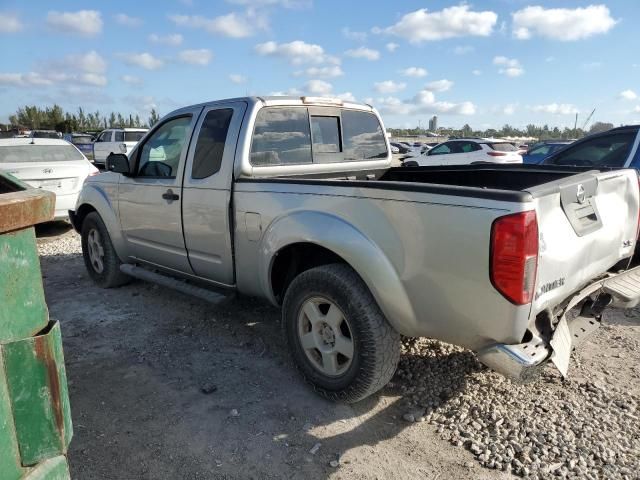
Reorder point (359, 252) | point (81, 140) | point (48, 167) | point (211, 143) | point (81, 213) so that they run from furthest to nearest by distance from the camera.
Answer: point (81, 140) → point (48, 167) → point (81, 213) → point (211, 143) → point (359, 252)

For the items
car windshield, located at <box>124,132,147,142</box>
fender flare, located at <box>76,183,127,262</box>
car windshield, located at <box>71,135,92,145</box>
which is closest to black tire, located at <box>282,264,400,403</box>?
fender flare, located at <box>76,183,127,262</box>

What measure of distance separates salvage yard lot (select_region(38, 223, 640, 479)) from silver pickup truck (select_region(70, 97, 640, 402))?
1.03 ft

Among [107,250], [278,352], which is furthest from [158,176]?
[278,352]

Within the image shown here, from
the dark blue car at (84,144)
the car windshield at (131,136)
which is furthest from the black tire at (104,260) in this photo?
the dark blue car at (84,144)

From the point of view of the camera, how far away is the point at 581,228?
2.70 meters

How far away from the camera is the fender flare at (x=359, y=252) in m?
2.72

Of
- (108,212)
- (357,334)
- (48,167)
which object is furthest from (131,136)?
(357,334)

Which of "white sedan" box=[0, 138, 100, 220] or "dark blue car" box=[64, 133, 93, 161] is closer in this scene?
"white sedan" box=[0, 138, 100, 220]

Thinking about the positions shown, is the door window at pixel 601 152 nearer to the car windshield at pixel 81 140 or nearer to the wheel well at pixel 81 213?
the wheel well at pixel 81 213

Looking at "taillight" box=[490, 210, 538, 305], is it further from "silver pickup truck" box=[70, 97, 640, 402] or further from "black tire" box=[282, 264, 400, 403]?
"black tire" box=[282, 264, 400, 403]

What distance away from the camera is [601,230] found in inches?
115

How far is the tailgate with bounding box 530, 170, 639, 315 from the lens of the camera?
2.43 m

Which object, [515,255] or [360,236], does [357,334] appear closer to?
[360,236]

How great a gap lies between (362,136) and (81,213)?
342cm
